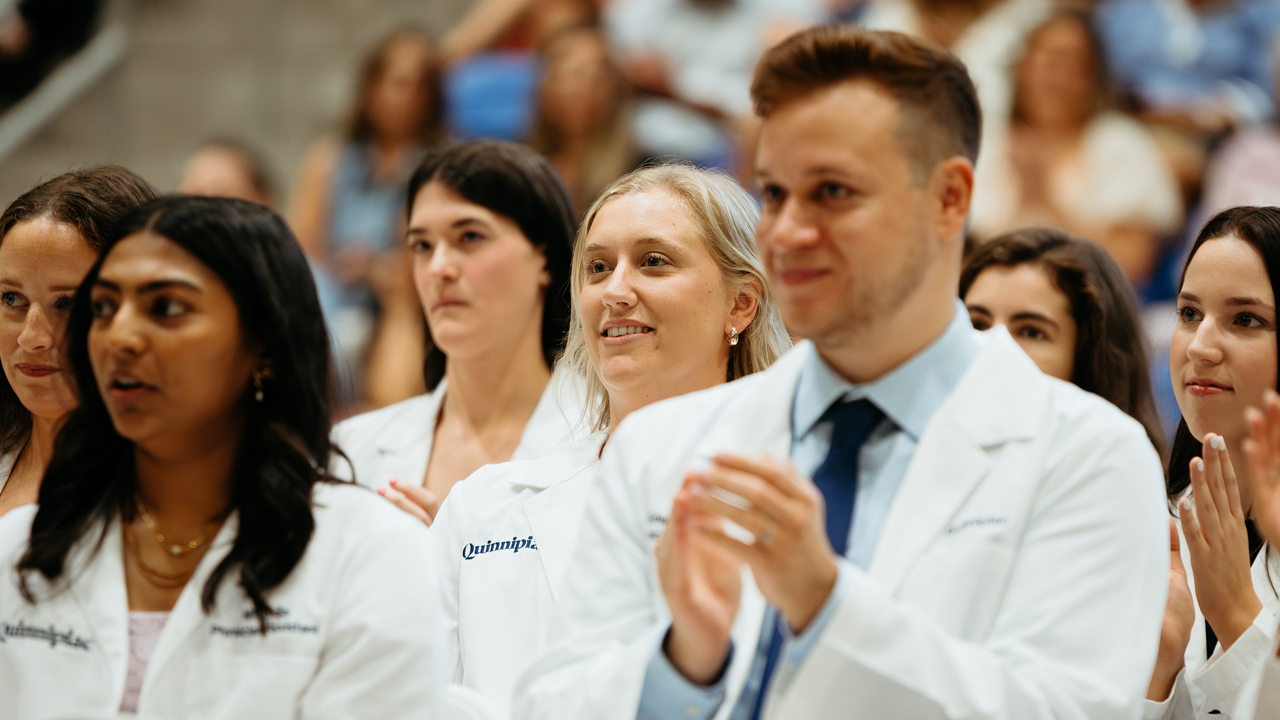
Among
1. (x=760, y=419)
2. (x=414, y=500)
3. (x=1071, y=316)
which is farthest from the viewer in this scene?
(x=1071, y=316)

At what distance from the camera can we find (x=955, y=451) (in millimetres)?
2027

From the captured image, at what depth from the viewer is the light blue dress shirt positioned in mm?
2035

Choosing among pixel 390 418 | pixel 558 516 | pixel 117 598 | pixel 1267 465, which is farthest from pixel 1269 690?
pixel 390 418

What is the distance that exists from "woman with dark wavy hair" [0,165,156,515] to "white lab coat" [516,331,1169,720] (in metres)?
Result: 1.55

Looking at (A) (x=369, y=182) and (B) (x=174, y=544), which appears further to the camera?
(A) (x=369, y=182)

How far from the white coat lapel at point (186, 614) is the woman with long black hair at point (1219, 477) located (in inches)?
77.0

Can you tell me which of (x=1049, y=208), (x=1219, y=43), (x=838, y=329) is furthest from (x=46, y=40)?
(x=838, y=329)

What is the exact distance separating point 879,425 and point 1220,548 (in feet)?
3.36

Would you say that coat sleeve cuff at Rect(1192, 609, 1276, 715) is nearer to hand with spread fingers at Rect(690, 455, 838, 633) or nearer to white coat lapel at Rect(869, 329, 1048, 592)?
white coat lapel at Rect(869, 329, 1048, 592)

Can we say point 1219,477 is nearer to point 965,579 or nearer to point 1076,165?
point 965,579

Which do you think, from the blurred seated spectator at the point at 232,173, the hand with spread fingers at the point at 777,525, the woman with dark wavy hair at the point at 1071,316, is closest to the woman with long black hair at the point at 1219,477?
the woman with dark wavy hair at the point at 1071,316

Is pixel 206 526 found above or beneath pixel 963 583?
beneath

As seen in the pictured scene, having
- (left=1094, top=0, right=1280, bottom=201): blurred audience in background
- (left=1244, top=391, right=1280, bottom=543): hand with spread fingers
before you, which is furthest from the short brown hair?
(left=1094, top=0, right=1280, bottom=201): blurred audience in background

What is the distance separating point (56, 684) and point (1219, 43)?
7312mm
